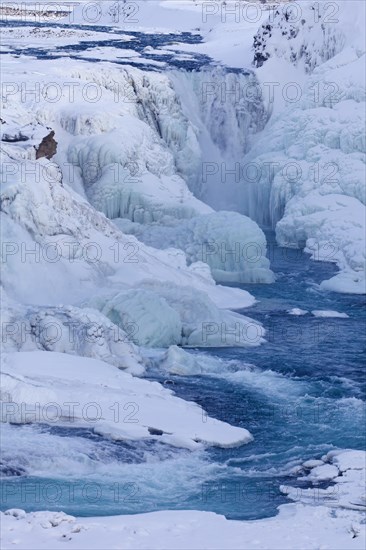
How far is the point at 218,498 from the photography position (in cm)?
1508

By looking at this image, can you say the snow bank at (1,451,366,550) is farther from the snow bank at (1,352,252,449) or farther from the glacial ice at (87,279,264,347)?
the glacial ice at (87,279,264,347)

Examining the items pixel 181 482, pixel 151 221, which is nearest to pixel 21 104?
pixel 151 221

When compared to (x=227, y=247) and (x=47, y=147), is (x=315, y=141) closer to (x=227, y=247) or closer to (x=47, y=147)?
(x=227, y=247)

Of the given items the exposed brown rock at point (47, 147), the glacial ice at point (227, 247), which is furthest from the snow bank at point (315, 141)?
the exposed brown rock at point (47, 147)

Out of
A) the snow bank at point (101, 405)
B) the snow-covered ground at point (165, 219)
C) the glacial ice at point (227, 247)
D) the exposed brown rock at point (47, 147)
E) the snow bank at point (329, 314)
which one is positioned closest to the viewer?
the snow-covered ground at point (165, 219)

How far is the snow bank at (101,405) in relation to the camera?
16.8m

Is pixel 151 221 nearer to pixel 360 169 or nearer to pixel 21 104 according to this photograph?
pixel 21 104

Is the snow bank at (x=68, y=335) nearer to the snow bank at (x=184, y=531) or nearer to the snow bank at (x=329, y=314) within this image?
the snow bank at (x=329, y=314)

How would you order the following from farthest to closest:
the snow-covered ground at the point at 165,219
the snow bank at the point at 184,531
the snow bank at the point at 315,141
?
1. the snow bank at the point at 315,141
2. the snow-covered ground at the point at 165,219
3. the snow bank at the point at 184,531

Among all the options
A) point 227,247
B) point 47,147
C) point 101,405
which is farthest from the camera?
point 227,247

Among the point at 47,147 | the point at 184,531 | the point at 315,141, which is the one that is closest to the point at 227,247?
the point at 47,147

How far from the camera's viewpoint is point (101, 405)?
1734 centimetres

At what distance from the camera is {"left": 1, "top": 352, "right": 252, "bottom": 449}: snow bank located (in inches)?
662

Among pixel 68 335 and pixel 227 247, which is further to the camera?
pixel 227 247
